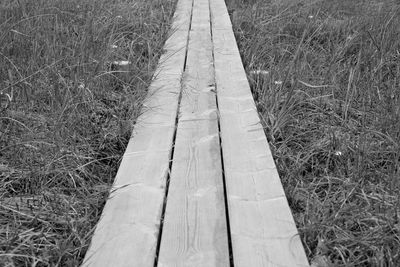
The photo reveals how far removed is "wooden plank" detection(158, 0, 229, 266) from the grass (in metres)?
0.29

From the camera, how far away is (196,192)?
5.77 feet

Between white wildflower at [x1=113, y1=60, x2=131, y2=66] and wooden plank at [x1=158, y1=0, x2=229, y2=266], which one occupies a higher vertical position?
white wildflower at [x1=113, y1=60, x2=131, y2=66]

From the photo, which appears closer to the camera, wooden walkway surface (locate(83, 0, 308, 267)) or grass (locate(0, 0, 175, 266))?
wooden walkway surface (locate(83, 0, 308, 267))

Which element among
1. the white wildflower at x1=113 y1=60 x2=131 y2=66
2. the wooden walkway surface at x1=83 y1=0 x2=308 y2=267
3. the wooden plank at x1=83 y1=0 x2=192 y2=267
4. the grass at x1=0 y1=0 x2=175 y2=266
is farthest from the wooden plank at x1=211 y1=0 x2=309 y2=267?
the white wildflower at x1=113 y1=60 x2=131 y2=66

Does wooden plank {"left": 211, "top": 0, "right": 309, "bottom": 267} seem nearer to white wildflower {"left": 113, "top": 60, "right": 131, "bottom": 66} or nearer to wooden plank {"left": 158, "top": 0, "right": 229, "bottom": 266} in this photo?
wooden plank {"left": 158, "top": 0, "right": 229, "bottom": 266}

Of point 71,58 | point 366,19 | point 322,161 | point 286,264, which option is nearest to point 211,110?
point 322,161

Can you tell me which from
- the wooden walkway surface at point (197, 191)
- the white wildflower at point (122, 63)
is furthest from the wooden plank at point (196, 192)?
the white wildflower at point (122, 63)

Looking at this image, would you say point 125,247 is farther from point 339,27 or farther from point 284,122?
point 339,27

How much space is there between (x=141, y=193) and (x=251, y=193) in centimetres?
43

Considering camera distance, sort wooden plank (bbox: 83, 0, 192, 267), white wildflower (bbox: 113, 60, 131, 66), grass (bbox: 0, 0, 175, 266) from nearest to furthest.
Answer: wooden plank (bbox: 83, 0, 192, 267) < grass (bbox: 0, 0, 175, 266) < white wildflower (bbox: 113, 60, 131, 66)

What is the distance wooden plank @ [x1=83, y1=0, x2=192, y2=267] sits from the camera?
4.71 feet

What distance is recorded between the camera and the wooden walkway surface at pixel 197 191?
145 centimetres

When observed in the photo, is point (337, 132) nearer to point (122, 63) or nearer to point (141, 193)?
point (141, 193)

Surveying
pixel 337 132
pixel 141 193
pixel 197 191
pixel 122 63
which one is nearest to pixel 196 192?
pixel 197 191
